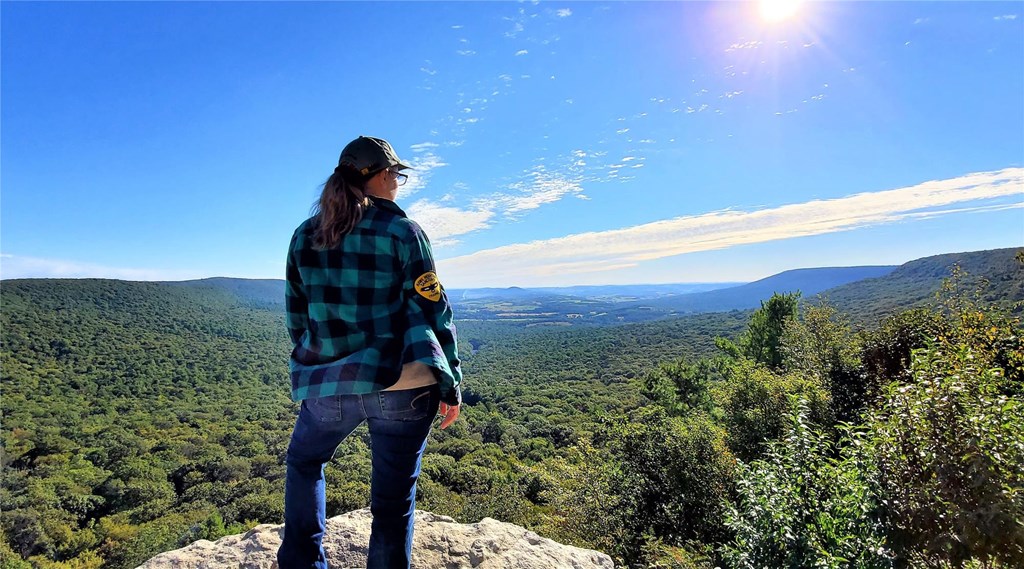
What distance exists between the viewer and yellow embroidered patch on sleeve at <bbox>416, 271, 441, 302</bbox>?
5.60ft

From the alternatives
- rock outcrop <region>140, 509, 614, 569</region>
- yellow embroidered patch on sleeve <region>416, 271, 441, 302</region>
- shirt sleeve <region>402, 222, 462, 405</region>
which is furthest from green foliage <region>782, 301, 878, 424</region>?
yellow embroidered patch on sleeve <region>416, 271, 441, 302</region>

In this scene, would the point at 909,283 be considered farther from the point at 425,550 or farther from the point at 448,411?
the point at 448,411

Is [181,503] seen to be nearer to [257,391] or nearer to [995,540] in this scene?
[257,391]

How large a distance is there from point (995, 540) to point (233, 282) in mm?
158782

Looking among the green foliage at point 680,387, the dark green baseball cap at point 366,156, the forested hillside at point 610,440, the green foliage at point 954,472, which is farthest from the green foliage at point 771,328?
the dark green baseball cap at point 366,156

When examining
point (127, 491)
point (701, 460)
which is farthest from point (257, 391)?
point (701, 460)

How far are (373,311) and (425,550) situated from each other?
2327mm

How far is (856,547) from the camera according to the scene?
3.72m

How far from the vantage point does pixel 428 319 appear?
5.61 feet

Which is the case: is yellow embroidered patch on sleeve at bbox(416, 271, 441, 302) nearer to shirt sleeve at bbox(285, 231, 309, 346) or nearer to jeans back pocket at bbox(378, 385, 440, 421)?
jeans back pocket at bbox(378, 385, 440, 421)

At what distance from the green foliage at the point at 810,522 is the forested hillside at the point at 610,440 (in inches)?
0.8

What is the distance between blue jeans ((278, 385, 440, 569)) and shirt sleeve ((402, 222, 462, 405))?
0.11 meters

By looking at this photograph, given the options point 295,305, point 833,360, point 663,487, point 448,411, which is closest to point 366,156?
point 295,305

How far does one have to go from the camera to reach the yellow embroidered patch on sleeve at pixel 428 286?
1707 millimetres
